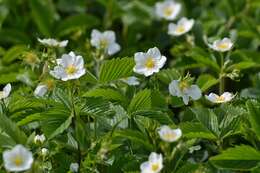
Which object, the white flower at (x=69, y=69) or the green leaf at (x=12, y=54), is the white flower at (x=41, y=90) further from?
the green leaf at (x=12, y=54)

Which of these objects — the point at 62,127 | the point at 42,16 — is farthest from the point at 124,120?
the point at 42,16

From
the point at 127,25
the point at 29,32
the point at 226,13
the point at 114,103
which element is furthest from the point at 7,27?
the point at 114,103

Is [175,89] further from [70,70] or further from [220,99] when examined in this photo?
[70,70]

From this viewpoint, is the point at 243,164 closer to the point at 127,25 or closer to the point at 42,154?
the point at 42,154

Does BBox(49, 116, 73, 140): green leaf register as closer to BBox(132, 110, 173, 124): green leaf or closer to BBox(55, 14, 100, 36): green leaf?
BBox(132, 110, 173, 124): green leaf

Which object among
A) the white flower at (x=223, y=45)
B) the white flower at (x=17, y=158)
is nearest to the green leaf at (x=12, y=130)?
the white flower at (x=17, y=158)
